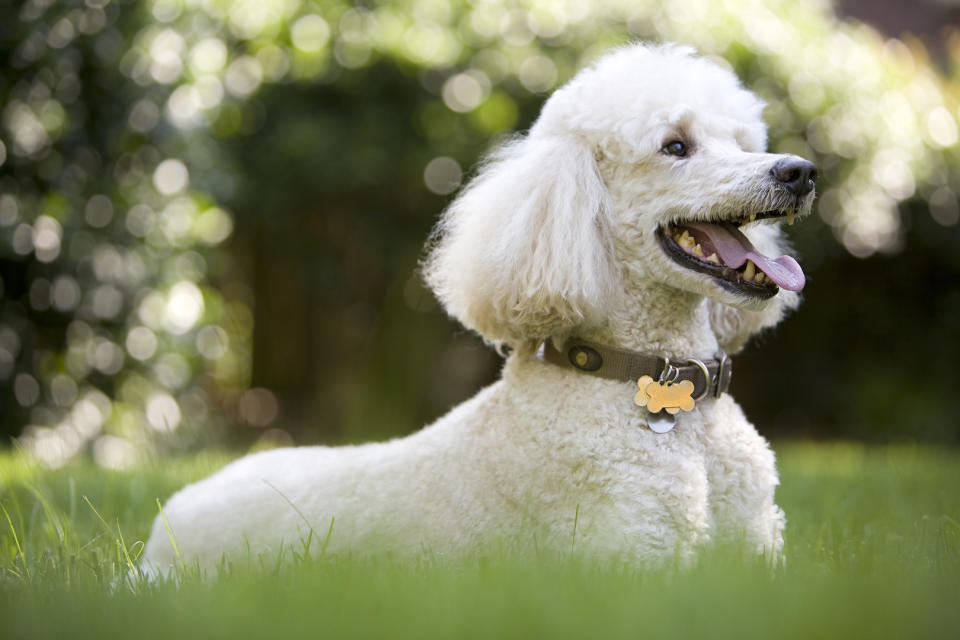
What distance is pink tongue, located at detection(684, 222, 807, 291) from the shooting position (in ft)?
7.73

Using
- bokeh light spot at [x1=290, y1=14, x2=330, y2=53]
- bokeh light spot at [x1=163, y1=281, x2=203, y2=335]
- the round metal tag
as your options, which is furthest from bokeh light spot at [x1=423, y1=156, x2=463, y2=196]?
the round metal tag

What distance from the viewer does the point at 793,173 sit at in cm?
232

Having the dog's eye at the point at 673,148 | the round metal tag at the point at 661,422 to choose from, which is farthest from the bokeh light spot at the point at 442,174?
the round metal tag at the point at 661,422

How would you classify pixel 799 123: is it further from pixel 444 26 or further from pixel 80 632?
pixel 80 632

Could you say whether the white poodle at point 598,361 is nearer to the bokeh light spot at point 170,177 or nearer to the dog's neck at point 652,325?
the dog's neck at point 652,325

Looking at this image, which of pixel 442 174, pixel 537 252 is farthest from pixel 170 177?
pixel 537 252

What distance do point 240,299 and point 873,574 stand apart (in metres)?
7.34

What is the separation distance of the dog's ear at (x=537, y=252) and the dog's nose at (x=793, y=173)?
0.44m

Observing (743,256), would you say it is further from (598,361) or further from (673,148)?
(598,361)

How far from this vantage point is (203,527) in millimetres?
2625

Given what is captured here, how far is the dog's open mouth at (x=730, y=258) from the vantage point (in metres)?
2.35

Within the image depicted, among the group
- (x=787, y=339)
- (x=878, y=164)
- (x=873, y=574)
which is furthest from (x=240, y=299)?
(x=873, y=574)

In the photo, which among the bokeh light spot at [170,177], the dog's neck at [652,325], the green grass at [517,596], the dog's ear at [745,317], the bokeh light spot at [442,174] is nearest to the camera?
the green grass at [517,596]

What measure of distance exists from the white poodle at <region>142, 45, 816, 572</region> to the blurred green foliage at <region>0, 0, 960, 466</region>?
2668 millimetres
